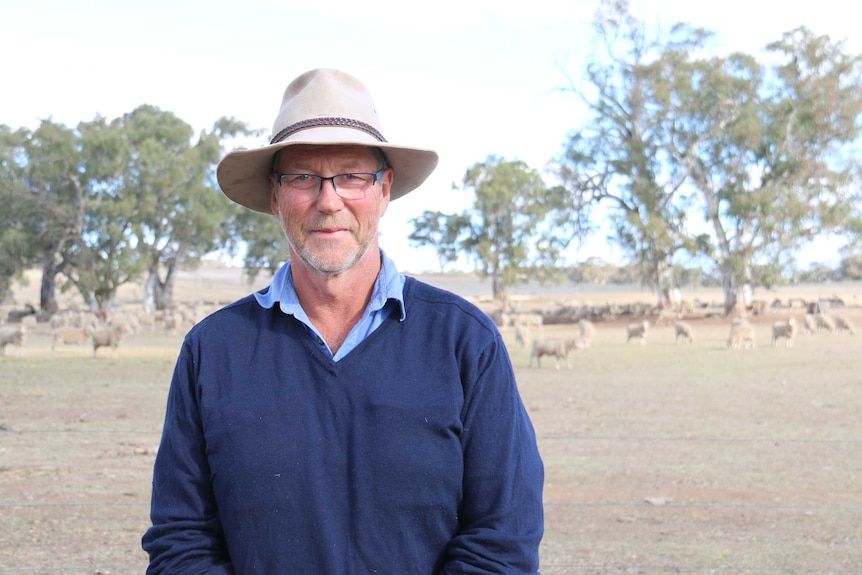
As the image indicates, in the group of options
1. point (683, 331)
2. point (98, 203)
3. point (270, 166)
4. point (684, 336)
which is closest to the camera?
point (270, 166)

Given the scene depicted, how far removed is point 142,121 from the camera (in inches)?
2050

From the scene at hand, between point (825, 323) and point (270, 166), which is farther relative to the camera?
point (825, 323)

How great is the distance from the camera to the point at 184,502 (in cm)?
249

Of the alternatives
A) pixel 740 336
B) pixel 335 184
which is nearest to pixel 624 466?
pixel 335 184

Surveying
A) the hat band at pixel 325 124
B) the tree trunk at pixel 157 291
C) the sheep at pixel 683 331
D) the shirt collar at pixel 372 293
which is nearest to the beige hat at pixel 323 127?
the hat band at pixel 325 124

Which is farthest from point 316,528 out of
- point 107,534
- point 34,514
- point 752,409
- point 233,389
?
point 752,409

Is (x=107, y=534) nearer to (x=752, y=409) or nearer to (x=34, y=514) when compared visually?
(x=34, y=514)

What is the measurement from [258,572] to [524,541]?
2.07ft

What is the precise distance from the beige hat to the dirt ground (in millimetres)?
4093

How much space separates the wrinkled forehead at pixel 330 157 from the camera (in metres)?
2.57

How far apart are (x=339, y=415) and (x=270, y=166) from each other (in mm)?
761

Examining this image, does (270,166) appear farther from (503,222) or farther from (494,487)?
(503,222)

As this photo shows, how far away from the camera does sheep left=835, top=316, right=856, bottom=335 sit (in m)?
32.0

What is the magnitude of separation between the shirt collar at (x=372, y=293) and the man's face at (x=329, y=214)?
0.07 m
